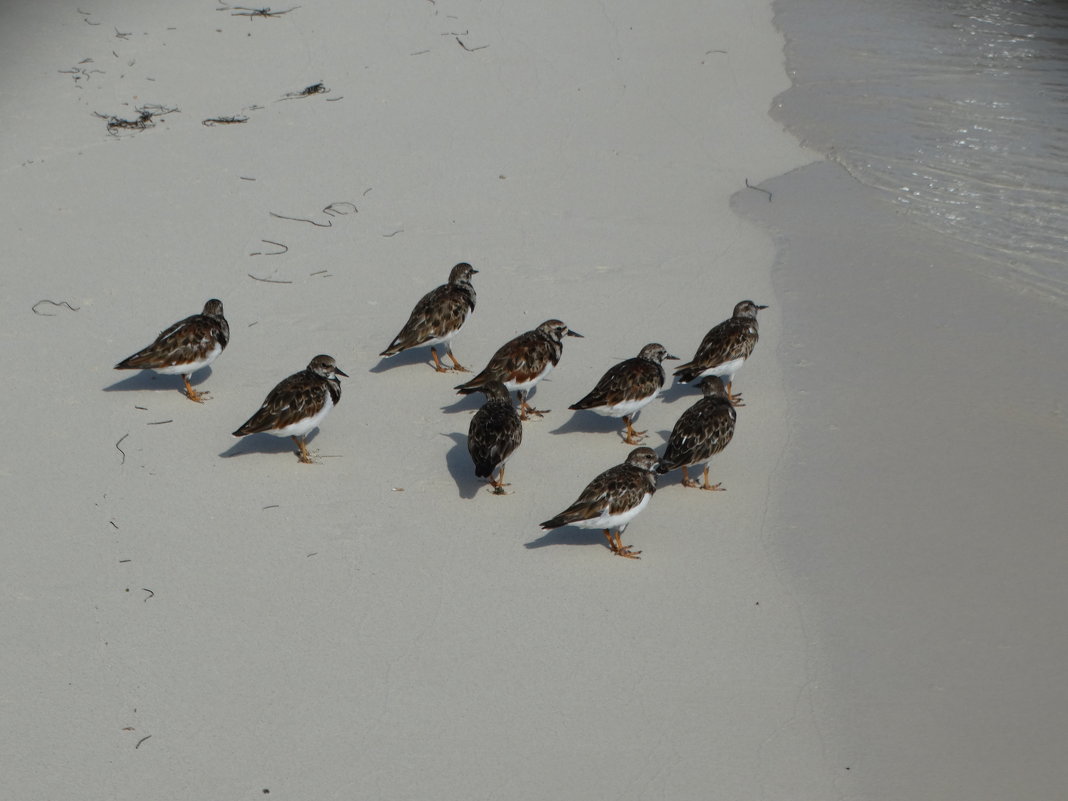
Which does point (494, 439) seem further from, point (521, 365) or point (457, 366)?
point (457, 366)

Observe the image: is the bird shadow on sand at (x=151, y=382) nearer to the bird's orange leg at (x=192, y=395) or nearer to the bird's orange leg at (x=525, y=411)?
the bird's orange leg at (x=192, y=395)

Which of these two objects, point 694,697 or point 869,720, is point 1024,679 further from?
point 694,697

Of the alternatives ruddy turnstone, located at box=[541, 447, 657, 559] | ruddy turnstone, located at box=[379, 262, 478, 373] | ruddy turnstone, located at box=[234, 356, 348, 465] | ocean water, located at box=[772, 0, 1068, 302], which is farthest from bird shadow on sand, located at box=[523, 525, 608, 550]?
ocean water, located at box=[772, 0, 1068, 302]

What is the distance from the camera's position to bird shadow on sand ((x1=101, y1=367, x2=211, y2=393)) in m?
9.48

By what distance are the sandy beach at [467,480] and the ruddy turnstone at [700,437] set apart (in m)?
0.33

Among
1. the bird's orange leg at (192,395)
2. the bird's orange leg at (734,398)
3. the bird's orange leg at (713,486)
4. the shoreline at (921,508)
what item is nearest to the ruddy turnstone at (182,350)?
the bird's orange leg at (192,395)

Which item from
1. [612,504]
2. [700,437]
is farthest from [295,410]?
[700,437]

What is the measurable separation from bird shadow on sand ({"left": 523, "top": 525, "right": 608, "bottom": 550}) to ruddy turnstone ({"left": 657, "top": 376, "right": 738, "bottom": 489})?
68cm

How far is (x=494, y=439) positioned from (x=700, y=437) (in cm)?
148

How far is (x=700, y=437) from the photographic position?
8258 millimetres

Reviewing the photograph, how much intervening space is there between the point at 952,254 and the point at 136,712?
908 centimetres

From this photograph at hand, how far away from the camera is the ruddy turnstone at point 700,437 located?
27.1 feet

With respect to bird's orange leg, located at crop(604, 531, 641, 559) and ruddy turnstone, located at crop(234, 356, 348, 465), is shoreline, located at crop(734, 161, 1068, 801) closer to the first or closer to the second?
bird's orange leg, located at crop(604, 531, 641, 559)

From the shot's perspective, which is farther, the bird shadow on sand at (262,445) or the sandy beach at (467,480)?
the bird shadow on sand at (262,445)
